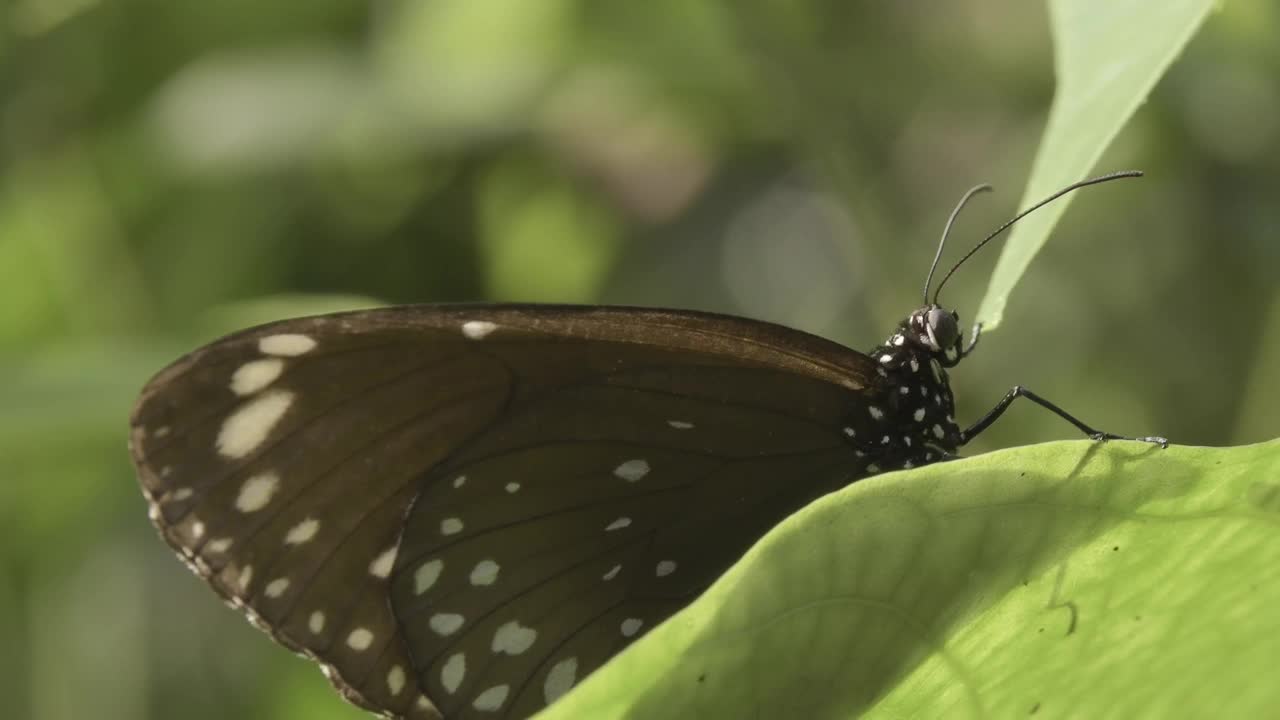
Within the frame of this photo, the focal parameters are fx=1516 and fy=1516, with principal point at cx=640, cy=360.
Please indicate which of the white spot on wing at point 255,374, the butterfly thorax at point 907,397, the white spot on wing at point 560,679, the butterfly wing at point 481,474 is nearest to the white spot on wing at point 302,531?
the butterfly wing at point 481,474

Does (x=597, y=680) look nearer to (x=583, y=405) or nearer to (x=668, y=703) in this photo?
(x=668, y=703)

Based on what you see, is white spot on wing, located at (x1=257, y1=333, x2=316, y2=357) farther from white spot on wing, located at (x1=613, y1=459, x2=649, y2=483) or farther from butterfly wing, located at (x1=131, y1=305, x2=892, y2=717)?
white spot on wing, located at (x1=613, y1=459, x2=649, y2=483)

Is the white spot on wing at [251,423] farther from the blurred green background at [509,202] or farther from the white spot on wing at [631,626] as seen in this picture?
the blurred green background at [509,202]

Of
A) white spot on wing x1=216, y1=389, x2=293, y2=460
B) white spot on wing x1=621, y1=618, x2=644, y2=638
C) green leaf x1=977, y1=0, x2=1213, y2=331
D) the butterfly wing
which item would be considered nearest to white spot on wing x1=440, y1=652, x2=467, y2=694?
the butterfly wing

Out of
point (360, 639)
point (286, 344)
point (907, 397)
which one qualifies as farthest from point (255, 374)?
point (907, 397)

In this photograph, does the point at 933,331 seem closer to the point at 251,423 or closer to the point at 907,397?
the point at 907,397
